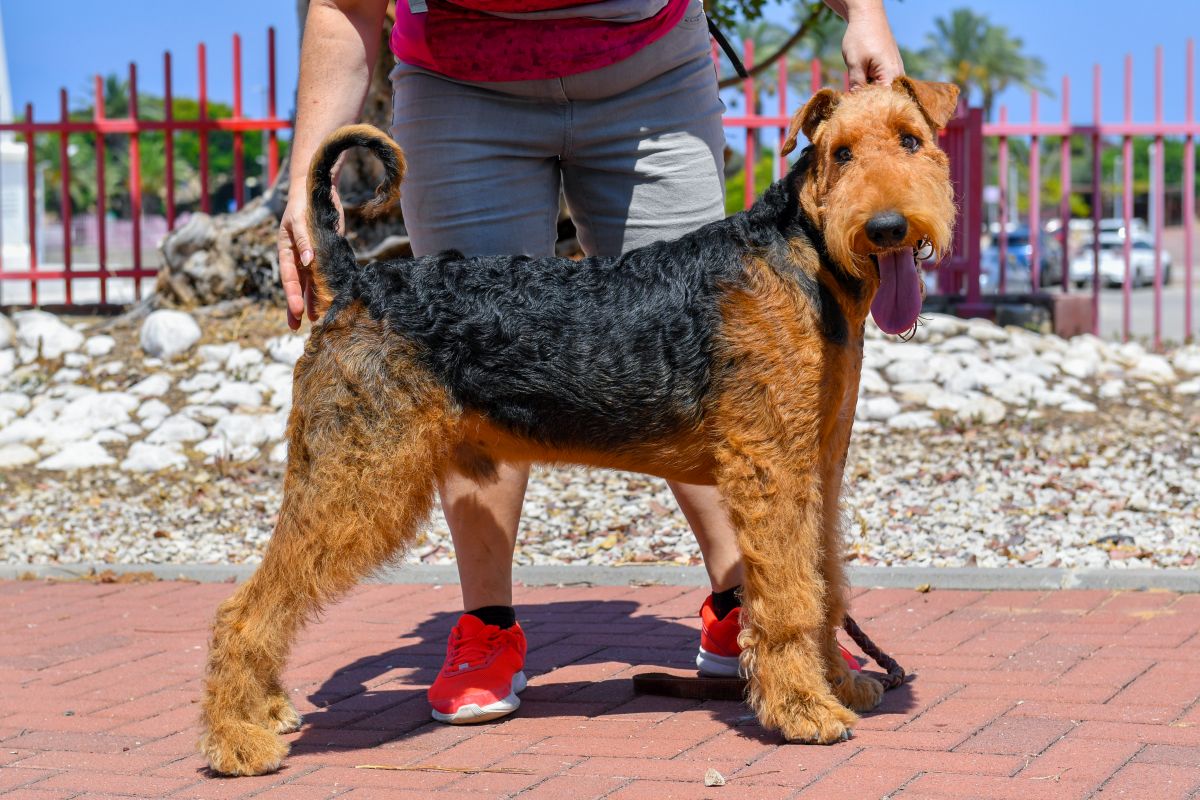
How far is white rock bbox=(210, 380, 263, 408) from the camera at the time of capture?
27.0 ft

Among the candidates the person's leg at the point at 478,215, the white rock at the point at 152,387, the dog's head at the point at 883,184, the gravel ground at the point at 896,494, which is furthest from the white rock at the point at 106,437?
the dog's head at the point at 883,184

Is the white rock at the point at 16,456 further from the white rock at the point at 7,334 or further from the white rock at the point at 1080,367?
the white rock at the point at 1080,367

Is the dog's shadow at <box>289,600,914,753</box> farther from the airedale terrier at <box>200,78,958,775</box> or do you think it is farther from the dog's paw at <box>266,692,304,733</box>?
the airedale terrier at <box>200,78,958,775</box>

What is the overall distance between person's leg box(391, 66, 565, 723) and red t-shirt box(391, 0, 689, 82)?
0.09 metres

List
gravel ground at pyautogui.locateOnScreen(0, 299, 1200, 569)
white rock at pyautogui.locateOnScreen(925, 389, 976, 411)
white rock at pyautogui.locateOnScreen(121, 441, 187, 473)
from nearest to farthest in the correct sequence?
gravel ground at pyautogui.locateOnScreen(0, 299, 1200, 569) < white rock at pyautogui.locateOnScreen(121, 441, 187, 473) < white rock at pyautogui.locateOnScreen(925, 389, 976, 411)

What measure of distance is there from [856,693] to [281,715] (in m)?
1.61

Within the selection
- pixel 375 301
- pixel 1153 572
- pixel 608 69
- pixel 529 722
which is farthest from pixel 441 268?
pixel 1153 572

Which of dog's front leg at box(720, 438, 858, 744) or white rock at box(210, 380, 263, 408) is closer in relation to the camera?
dog's front leg at box(720, 438, 858, 744)

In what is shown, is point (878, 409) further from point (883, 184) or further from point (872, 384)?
point (883, 184)

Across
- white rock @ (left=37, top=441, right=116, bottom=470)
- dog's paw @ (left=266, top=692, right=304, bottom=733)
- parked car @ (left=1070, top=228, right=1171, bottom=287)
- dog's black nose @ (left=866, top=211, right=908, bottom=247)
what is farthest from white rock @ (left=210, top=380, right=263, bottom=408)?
parked car @ (left=1070, top=228, right=1171, bottom=287)

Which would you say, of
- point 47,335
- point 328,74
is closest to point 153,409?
point 47,335

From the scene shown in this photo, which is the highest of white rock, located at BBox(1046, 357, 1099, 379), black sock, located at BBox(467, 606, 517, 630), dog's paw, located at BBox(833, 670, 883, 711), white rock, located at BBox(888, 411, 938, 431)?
white rock, located at BBox(1046, 357, 1099, 379)

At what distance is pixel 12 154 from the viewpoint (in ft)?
68.8

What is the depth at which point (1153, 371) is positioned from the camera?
30.7ft
